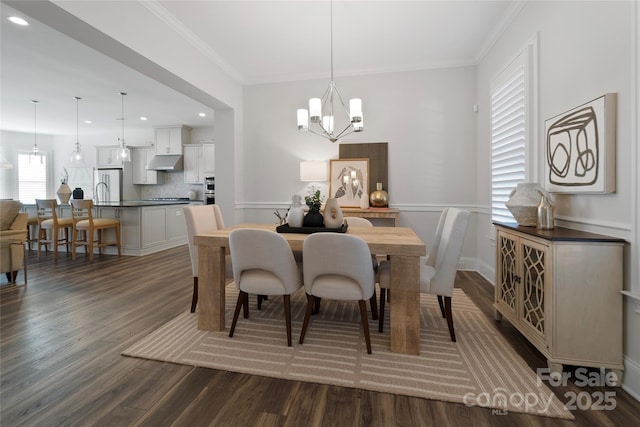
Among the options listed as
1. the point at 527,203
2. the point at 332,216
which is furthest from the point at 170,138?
the point at 527,203

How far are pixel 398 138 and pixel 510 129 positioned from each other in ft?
5.05

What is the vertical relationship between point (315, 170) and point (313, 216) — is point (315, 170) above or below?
above

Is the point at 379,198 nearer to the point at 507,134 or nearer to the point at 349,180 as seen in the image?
the point at 349,180

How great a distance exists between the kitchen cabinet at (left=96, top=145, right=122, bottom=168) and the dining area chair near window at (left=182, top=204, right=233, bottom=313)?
732 centimetres

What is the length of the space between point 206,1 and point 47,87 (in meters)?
4.09

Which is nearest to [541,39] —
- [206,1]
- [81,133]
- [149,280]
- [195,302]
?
[206,1]

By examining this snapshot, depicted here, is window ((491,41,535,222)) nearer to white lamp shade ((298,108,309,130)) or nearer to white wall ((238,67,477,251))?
white wall ((238,67,477,251))

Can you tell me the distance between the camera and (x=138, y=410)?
1473 mm

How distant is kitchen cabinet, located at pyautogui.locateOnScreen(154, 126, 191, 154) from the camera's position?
25.3 feet

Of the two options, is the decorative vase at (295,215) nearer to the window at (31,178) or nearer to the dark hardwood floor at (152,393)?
the dark hardwood floor at (152,393)

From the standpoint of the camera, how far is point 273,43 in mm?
3625

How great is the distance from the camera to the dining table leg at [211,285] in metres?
2.30

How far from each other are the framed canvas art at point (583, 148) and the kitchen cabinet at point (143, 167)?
28.5 ft

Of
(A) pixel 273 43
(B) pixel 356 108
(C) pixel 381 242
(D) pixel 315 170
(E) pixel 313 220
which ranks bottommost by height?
(C) pixel 381 242
